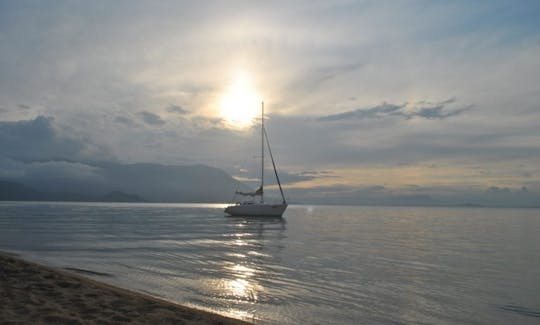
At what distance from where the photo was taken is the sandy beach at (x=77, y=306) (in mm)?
10883

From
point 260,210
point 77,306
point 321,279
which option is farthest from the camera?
point 260,210

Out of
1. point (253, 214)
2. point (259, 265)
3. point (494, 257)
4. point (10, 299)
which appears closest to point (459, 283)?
point (259, 265)

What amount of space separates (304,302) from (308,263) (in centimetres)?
1146

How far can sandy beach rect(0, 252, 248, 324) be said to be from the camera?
10883 mm

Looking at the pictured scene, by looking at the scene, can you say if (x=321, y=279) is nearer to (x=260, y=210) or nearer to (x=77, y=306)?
(x=77, y=306)

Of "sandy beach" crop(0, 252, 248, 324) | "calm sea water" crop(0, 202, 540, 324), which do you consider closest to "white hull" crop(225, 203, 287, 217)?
"calm sea water" crop(0, 202, 540, 324)

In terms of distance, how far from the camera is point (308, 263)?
28.3 metres

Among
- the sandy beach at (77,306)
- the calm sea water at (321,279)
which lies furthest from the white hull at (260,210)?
the sandy beach at (77,306)

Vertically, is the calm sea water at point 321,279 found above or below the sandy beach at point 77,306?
Result: below

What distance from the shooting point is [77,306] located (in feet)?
40.2

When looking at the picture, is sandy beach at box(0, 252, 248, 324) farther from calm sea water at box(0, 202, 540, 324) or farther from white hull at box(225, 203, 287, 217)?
white hull at box(225, 203, 287, 217)

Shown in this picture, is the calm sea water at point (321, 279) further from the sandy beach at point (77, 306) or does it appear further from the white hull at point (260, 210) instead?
the white hull at point (260, 210)

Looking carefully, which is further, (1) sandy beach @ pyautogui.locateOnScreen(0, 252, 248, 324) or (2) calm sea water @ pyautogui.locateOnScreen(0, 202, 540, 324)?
(2) calm sea water @ pyautogui.locateOnScreen(0, 202, 540, 324)

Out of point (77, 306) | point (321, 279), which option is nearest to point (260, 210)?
point (321, 279)
